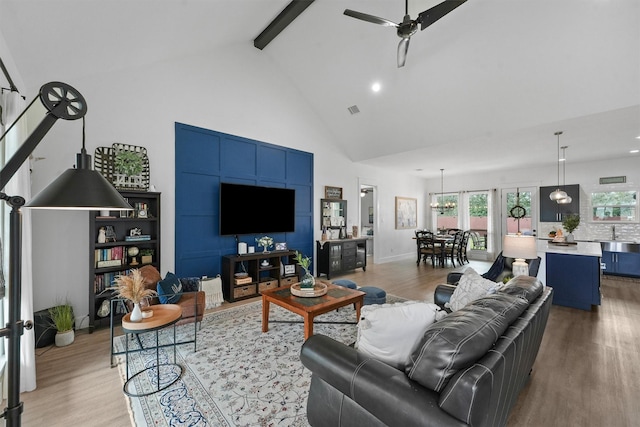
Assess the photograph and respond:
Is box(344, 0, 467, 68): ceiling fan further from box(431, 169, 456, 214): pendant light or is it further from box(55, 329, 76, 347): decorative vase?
box(431, 169, 456, 214): pendant light

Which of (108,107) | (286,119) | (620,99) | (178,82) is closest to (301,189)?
(286,119)

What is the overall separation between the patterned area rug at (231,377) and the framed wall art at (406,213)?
5640 mm

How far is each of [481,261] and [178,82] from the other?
8752 millimetres

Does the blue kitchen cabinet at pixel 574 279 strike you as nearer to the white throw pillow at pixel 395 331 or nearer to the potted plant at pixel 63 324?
the white throw pillow at pixel 395 331

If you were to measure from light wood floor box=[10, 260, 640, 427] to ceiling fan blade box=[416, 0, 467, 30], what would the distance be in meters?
3.45

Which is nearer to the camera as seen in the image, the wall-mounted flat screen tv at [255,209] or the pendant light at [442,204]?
the wall-mounted flat screen tv at [255,209]

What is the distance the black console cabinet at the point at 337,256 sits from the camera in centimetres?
596

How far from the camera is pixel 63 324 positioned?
3.02m

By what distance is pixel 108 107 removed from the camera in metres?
3.65

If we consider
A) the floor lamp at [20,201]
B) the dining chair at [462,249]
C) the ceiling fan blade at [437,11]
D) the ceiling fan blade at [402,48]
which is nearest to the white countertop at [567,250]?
the dining chair at [462,249]

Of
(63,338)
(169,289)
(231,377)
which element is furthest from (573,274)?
(63,338)

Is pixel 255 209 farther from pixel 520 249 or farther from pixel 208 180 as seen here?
pixel 520 249

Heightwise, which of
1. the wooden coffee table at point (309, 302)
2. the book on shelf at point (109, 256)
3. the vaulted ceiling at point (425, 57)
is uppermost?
the vaulted ceiling at point (425, 57)

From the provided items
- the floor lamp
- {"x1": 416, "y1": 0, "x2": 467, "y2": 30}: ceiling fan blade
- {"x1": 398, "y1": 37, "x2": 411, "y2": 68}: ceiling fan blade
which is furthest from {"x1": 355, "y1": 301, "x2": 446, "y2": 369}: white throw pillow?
{"x1": 398, "y1": 37, "x2": 411, "y2": 68}: ceiling fan blade
